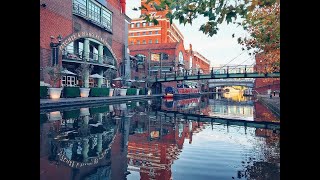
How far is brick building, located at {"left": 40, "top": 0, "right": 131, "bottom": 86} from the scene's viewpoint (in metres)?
22.5

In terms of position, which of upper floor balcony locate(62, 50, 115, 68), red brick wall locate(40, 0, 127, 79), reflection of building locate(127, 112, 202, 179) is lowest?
reflection of building locate(127, 112, 202, 179)

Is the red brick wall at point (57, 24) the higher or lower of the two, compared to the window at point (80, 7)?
lower

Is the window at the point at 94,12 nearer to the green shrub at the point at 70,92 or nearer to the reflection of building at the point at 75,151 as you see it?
the green shrub at the point at 70,92

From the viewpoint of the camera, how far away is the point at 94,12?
99.1 ft

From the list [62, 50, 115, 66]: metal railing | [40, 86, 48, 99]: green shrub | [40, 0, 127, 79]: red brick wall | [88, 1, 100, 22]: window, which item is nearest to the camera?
[40, 86, 48, 99]: green shrub

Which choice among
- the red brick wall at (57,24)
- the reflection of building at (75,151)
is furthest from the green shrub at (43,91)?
the reflection of building at (75,151)

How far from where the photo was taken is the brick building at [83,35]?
2253cm

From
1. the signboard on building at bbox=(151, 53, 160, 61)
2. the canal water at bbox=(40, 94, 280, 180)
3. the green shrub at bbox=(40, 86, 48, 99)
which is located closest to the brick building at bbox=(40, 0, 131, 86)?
the green shrub at bbox=(40, 86, 48, 99)

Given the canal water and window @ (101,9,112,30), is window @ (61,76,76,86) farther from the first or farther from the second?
the canal water

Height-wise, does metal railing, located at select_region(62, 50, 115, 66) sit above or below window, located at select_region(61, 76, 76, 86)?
above

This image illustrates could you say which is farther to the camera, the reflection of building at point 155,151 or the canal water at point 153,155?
the reflection of building at point 155,151
